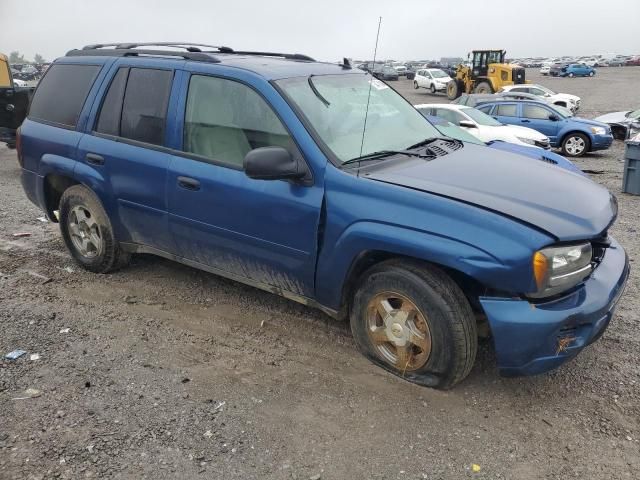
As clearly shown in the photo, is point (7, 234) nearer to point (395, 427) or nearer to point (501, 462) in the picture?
point (395, 427)

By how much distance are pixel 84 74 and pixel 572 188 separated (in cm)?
389

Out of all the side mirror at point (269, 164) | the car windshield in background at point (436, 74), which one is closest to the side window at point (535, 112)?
the side mirror at point (269, 164)

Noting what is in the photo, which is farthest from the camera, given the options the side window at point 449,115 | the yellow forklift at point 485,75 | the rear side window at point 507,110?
the yellow forklift at point 485,75

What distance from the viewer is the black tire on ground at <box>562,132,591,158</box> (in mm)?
13930

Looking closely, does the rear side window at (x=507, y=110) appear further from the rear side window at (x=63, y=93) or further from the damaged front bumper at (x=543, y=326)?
the damaged front bumper at (x=543, y=326)

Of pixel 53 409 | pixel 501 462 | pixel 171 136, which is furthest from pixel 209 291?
pixel 501 462

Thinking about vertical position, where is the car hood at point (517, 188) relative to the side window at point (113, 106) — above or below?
below

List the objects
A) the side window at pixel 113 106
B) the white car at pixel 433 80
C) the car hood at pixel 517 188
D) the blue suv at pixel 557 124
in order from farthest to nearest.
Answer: the white car at pixel 433 80 < the blue suv at pixel 557 124 < the side window at pixel 113 106 < the car hood at pixel 517 188

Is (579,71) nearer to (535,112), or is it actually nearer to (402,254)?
(535,112)

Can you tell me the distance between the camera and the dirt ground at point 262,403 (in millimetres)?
2758

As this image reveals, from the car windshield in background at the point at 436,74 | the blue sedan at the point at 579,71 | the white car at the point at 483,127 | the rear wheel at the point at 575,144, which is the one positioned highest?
the blue sedan at the point at 579,71

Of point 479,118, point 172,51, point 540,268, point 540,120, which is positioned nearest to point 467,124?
point 479,118

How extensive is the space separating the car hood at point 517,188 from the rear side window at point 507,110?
1190cm

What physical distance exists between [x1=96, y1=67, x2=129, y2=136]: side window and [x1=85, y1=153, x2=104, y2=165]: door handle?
7.9 inches
